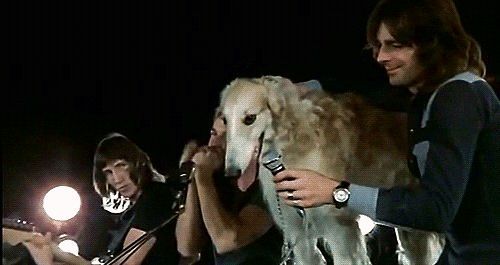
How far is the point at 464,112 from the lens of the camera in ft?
2.16

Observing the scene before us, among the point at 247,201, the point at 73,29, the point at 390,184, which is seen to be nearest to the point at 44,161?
the point at 73,29

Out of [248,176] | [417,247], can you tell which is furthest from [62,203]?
[417,247]

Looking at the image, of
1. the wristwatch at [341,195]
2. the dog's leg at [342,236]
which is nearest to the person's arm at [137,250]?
the dog's leg at [342,236]

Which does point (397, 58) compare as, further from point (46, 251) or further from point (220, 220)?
point (46, 251)

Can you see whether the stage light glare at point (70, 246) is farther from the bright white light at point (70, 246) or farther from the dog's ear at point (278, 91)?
the dog's ear at point (278, 91)

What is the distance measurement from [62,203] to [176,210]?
0.19 metres

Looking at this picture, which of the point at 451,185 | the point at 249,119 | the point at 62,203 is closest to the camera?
the point at 451,185

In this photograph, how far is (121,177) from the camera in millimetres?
1104

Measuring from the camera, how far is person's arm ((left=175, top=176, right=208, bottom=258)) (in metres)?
1.08

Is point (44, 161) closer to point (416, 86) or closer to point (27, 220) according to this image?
point (27, 220)

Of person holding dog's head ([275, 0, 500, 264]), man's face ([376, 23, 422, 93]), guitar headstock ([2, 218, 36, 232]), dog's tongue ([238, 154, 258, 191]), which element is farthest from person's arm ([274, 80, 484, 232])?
guitar headstock ([2, 218, 36, 232])

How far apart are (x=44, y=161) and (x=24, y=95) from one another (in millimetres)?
109

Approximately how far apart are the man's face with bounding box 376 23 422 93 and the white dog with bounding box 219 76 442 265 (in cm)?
16

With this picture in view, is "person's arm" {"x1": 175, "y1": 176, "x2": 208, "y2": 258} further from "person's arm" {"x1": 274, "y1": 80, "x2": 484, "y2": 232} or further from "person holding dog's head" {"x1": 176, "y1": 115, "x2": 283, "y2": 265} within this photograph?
"person's arm" {"x1": 274, "y1": 80, "x2": 484, "y2": 232}
